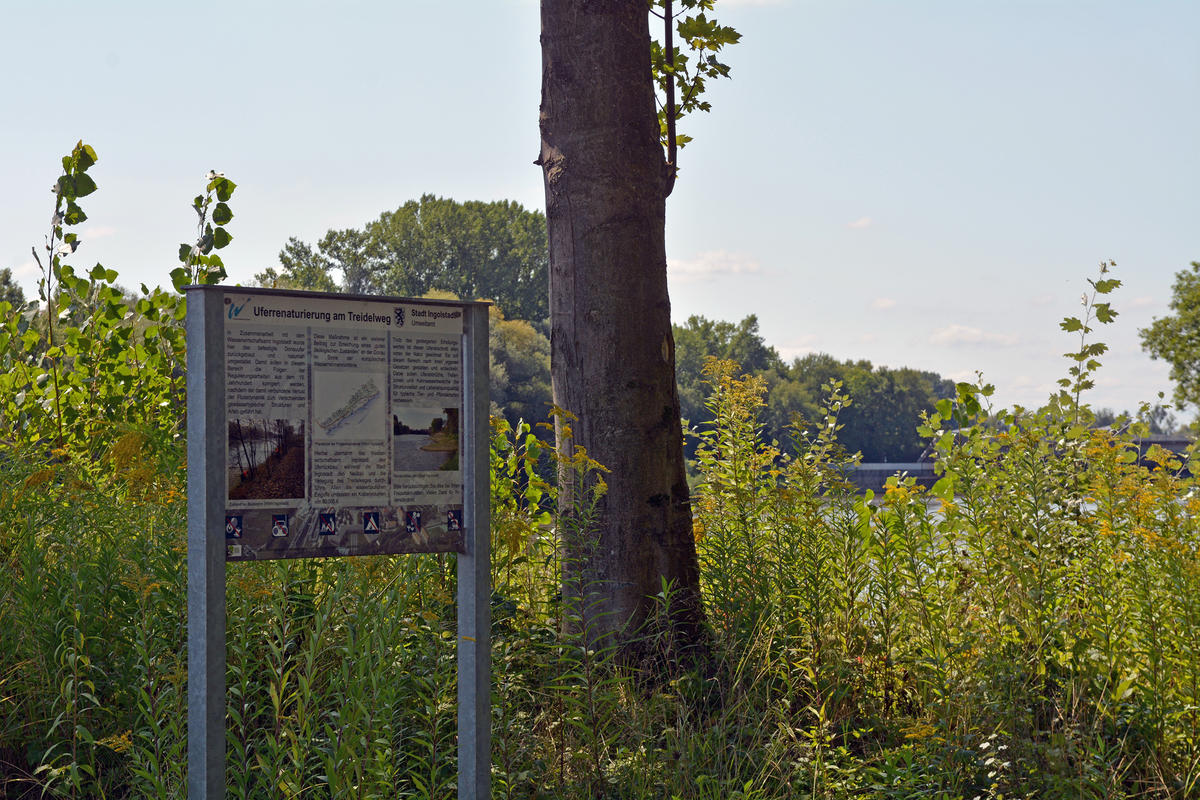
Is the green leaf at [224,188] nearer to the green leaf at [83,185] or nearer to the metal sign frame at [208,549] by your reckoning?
the green leaf at [83,185]

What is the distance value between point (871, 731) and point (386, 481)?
235 centimetres

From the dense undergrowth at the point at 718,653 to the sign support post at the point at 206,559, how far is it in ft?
0.61

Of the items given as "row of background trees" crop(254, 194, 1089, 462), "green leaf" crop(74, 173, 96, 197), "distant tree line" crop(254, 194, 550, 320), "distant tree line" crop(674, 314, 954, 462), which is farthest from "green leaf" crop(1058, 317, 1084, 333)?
"distant tree line" crop(674, 314, 954, 462)

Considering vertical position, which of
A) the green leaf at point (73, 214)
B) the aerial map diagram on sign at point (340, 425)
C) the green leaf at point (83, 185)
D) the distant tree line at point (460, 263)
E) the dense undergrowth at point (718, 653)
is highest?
the distant tree line at point (460, 263)

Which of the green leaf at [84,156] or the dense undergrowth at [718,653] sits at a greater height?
the green leaf at [84,156]

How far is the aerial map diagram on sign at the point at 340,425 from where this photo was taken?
323 cm

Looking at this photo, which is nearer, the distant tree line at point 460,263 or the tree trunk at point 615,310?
the tree trunk at point 615,310

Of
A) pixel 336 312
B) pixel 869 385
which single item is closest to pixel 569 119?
pixel 336 312

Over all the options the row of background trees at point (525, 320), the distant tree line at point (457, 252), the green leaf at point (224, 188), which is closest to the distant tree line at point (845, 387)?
the row of background trees at point (525, 320)

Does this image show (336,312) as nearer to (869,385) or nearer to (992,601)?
(992,601)

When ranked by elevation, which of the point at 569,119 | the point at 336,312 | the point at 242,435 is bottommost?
the point at 242,435

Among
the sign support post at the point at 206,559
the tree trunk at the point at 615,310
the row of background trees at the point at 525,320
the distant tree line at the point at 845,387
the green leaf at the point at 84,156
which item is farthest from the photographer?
the distant tree line at the point at 845,387

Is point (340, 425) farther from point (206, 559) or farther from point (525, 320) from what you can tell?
point (525, 320)

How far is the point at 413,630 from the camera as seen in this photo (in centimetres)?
422
